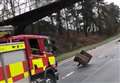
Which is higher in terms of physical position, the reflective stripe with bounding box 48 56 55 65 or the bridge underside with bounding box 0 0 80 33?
the bridge underside with bounding box 0 0 80 33

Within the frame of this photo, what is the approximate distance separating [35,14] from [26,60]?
79.1ft

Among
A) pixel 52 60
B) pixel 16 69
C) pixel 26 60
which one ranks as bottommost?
pixel 52 60

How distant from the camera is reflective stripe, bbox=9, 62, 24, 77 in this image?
12.4m

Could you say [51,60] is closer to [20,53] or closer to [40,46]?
[40,46]

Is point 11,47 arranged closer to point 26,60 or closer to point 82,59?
point 26,60

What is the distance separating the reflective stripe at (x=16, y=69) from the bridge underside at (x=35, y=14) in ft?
70.5

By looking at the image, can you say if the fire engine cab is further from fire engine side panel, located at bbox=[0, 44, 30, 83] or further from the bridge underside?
the bridge underside

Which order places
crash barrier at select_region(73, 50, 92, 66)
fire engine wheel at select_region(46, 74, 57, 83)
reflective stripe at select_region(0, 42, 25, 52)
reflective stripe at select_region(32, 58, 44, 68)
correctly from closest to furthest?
reflective stripe at select_region(0, 42, 25, 52)
reflective stripe at select_region(32, 58, 44, 68)
fire engine wheel at select_region(46, 74, 57, 83)
crash barrier at select_region(73, 50, 92, 66)

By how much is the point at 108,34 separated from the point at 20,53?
4044 inches

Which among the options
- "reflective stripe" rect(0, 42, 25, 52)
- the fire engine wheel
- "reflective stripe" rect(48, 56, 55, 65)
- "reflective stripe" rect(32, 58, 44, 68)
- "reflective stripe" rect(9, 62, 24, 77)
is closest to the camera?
"reflective stripe" rect(0, 42, 25, 52)

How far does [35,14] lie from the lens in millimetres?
37500

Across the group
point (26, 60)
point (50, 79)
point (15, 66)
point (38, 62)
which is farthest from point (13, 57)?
point (50, 79)

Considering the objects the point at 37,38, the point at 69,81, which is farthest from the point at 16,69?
the point at 69,81

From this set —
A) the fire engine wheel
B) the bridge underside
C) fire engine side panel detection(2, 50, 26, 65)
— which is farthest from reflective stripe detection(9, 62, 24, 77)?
the bridge underside
